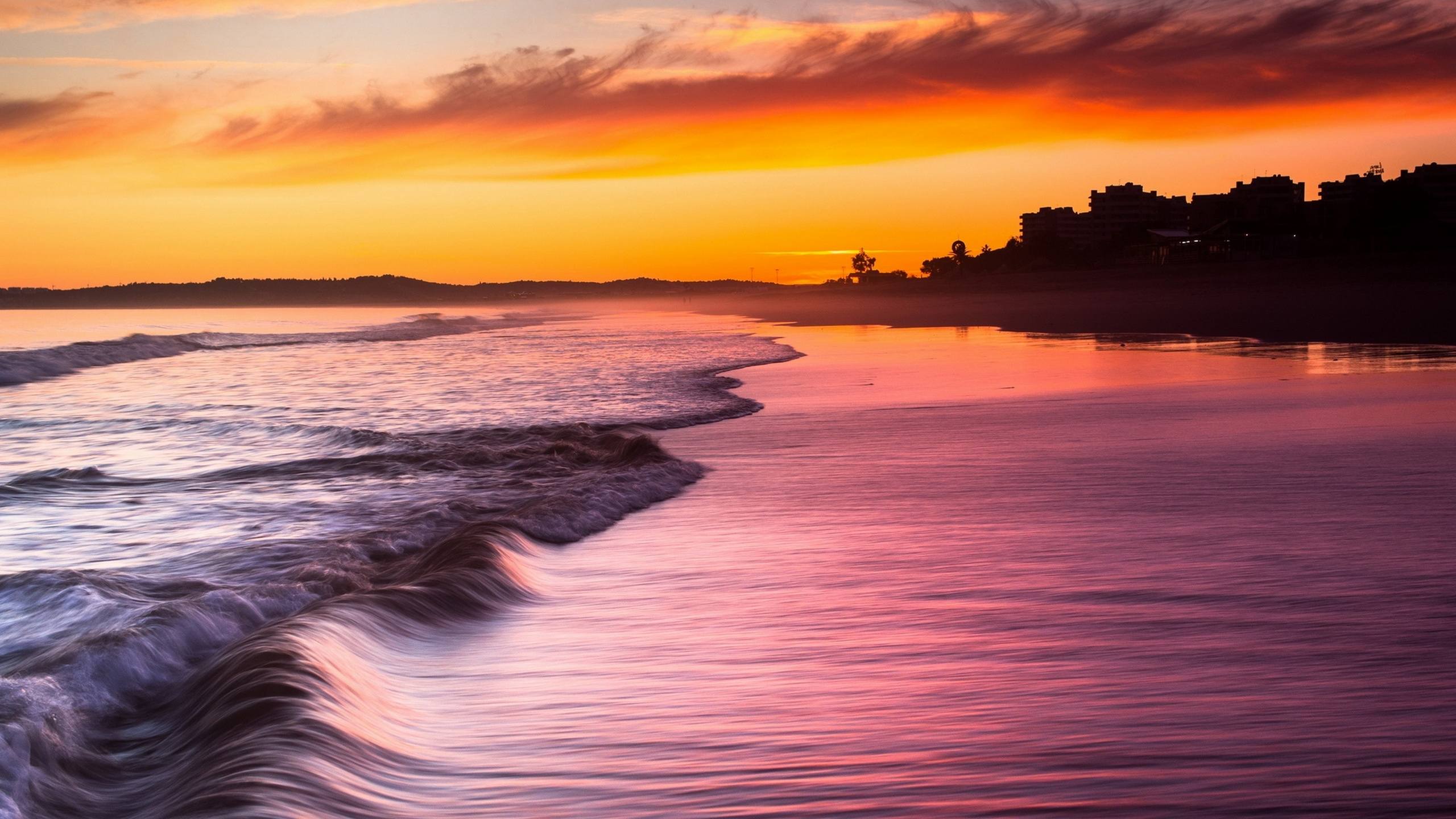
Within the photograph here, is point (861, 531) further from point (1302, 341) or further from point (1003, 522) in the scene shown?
point (1302, 341)

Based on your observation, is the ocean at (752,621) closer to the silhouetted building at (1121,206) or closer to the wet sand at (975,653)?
the wet sand at (975,653)

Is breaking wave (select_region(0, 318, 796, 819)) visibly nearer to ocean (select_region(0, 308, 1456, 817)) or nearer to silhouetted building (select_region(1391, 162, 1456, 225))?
ocean (select_region(0, 308, 1456, 817))

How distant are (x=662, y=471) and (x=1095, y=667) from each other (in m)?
6.03

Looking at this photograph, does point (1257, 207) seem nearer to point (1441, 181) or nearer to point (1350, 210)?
point (1441, 181)

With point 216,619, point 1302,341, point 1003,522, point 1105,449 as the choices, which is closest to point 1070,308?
point 1302,341

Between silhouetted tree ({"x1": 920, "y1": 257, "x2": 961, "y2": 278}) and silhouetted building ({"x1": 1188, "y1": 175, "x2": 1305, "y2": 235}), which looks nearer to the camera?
silhouetted building ({"x1": 1188, "y1": 175, "x2": 1305, "y2": 235})

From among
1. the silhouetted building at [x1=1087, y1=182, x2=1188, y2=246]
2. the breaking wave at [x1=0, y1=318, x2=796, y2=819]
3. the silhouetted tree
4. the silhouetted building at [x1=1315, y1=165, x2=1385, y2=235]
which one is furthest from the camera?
the silhouetted building at [x1=1087, y1=182, x2=1188, y2=246]

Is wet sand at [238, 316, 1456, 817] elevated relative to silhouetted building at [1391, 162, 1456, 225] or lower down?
lower down

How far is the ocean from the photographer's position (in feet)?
11.7

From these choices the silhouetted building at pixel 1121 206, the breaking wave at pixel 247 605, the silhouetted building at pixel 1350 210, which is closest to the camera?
the breaking wave at pixel 247 605

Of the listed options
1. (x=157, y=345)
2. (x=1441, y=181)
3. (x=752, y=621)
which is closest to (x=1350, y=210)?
(x=1441, y=181)

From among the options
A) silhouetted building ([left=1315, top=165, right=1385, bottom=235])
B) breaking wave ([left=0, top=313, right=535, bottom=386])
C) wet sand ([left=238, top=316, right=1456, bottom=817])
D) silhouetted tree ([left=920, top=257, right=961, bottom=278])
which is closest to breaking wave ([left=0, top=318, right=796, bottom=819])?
wet sand ([left=238, top=316, right=1456, bottom=817])

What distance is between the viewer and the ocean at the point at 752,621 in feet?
11.7

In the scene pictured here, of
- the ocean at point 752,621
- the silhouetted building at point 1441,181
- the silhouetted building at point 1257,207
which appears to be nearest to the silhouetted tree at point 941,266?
the silhouetted building at point 1257,207
